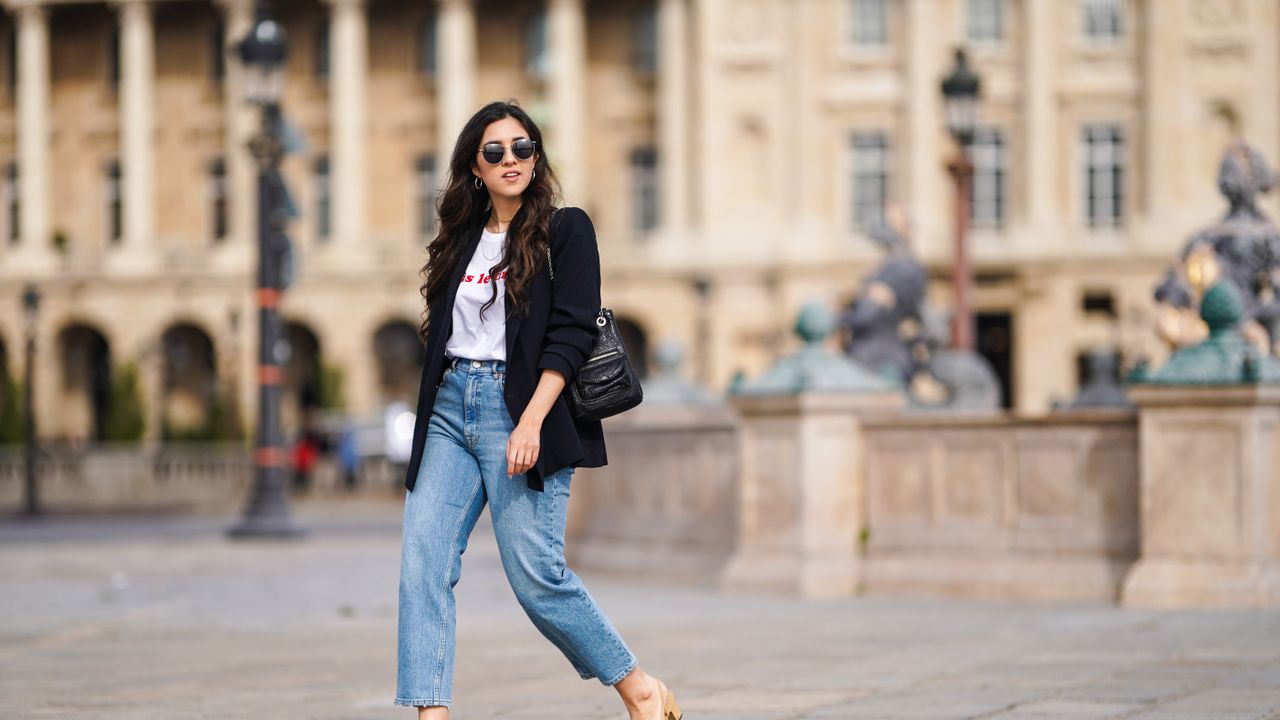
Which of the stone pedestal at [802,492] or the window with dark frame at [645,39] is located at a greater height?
the window with dark frame at [645,39]

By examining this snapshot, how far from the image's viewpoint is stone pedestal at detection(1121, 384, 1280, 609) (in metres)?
13.2

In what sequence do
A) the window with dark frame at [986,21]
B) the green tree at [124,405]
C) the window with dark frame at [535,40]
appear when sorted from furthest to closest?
the window with dark frame at [535,40] < the green tree at [124,405] < the window with dark frame at [986,21]

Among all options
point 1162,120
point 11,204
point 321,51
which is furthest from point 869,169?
point 11,204

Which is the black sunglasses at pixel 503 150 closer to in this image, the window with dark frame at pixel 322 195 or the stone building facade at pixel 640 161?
the stone building facade at pixel 640 161

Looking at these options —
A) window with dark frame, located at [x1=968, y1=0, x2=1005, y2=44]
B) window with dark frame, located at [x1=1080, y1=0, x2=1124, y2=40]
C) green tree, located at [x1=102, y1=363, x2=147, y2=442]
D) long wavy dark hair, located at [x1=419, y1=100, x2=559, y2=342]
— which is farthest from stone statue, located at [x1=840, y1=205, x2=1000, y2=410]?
green tree, located at [x1=102, y1=363, x2=147, y2=442]

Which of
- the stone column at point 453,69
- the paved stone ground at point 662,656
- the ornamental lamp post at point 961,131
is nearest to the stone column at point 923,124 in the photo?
the stone column at point 453,69

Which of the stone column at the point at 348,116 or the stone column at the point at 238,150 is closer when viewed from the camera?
the stone column at the point at 348,116

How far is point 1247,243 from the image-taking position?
50.9ft

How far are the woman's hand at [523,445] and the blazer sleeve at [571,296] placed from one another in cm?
19

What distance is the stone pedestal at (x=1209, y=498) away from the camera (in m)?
13.2

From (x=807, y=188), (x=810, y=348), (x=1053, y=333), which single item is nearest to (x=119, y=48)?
(x=807, y=188)

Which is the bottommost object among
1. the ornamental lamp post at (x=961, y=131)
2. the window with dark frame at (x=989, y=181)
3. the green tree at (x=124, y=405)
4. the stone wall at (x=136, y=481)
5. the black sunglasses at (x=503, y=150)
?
the stone wall at (x=136, y=481)

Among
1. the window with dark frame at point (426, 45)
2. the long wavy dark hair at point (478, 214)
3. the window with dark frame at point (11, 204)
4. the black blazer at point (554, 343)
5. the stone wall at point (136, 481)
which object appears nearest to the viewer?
the black blazer at point (554, 343)

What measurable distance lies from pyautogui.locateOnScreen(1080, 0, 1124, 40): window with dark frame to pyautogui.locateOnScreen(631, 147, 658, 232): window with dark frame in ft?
39.8
